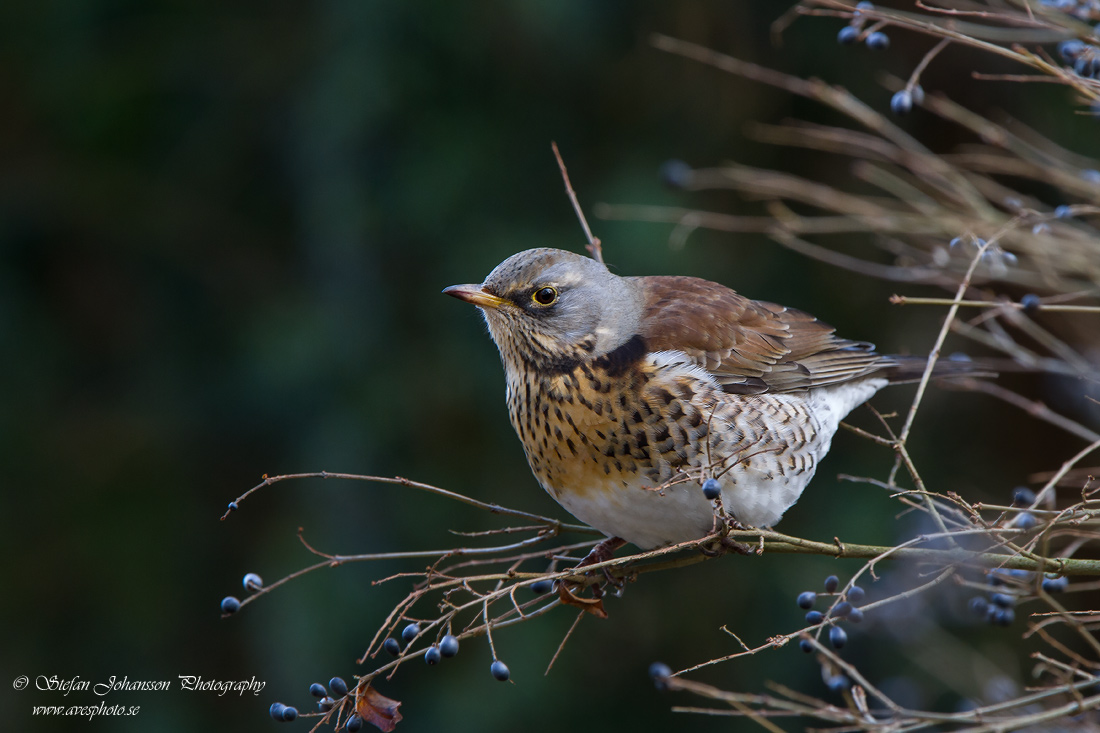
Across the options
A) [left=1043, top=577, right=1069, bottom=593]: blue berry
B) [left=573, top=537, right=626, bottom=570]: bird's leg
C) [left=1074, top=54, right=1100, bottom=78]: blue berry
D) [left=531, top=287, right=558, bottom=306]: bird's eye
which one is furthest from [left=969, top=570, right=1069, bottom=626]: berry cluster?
[left=531, top=287, right=558, bottom=306]: bird's eye

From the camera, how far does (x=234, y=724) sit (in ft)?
15.6

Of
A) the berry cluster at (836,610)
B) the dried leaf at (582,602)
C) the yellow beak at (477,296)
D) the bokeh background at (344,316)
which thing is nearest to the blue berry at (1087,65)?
the berry cluster at (836,610)

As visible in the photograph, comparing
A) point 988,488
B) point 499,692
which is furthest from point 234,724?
point 988,488

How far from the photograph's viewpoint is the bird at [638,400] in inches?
90.0

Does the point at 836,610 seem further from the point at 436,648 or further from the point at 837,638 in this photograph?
the point at 436,648

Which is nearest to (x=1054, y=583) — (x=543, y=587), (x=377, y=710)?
(x=543, y=587)

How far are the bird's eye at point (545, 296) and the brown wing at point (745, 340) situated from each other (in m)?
0.23

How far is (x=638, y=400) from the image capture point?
2.33 meters

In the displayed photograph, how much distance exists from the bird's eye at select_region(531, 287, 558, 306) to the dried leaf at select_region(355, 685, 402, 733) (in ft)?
3.18

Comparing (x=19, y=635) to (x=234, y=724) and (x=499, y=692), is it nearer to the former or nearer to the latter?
(x=234, y=724)

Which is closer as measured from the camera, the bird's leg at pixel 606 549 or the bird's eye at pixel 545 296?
the bird's eye at pixel 545 296

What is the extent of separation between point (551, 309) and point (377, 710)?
101 cm

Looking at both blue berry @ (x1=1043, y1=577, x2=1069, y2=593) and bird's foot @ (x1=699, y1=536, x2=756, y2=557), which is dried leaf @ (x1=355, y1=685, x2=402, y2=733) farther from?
blue berry @ (x1=1043, y1=577, x2=1069, y2=593)

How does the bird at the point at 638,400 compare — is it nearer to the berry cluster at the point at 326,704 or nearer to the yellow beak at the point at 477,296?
the yellow beak at the point at 477,296
